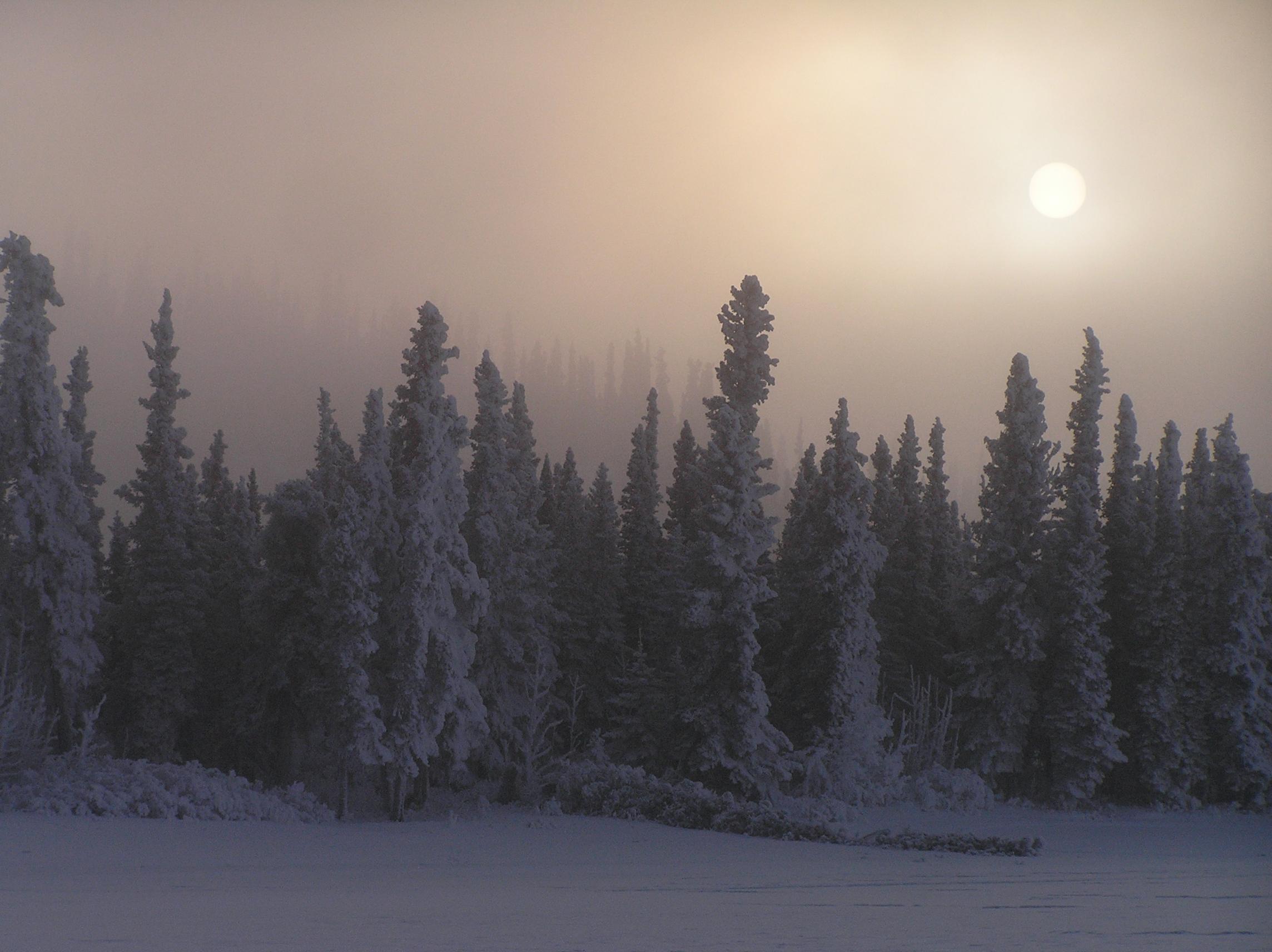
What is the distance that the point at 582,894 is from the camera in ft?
45.1

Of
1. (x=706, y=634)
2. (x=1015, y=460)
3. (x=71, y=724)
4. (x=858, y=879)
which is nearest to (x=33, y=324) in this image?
(x=71, y=724)

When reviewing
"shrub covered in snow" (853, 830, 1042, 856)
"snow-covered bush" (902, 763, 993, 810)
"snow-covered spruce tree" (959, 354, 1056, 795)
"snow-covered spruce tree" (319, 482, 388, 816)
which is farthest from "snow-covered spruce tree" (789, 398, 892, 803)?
"shrub covered in snow" (853, 830, 1042, 856)

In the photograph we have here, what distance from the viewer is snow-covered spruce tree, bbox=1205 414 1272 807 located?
4094 centimetres

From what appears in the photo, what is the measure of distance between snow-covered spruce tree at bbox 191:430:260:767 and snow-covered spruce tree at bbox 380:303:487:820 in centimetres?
957

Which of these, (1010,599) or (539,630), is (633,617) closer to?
(539,630)

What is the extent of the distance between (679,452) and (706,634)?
35973 mm

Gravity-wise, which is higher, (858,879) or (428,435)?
(428,435)

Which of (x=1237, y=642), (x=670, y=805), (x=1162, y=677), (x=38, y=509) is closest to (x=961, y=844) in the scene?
(x=670, y=805)

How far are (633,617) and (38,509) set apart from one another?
28288mm

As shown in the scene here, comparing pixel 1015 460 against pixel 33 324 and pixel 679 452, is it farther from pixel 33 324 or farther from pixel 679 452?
pixel 33 324

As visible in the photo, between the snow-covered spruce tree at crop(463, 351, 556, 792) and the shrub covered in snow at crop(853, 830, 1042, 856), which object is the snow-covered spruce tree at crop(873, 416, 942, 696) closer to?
the snow-covered spruce tree at crop(463, 351, 556, 792)

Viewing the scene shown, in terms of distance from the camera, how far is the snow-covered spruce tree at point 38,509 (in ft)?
113

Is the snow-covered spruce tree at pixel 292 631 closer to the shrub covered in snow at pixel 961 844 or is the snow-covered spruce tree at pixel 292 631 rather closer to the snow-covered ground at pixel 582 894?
the snow-covered ground at pixel 582 894

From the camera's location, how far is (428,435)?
3372 cm
